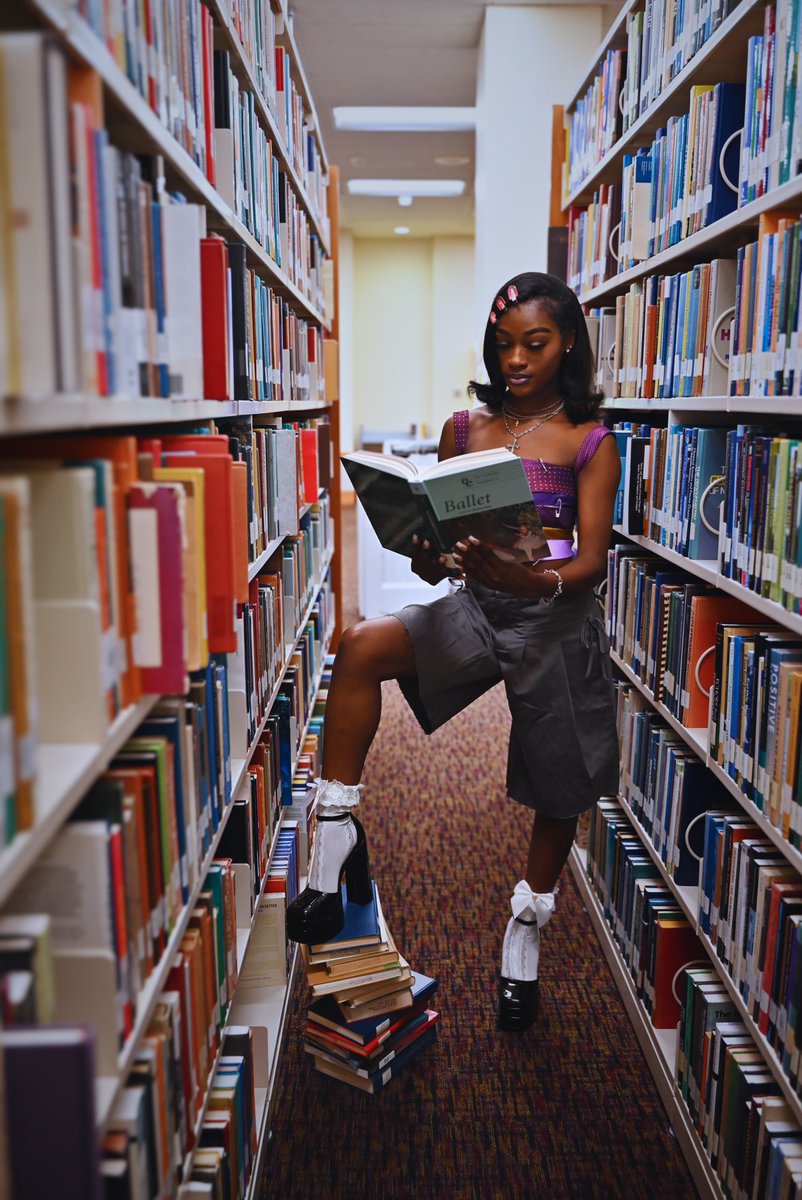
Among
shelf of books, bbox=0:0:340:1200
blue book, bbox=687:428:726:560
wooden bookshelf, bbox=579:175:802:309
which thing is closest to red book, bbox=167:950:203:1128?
shelf of books, bbox=0:0:340:1200

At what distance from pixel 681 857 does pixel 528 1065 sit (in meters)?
0.52

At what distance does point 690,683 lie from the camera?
1.92 meters

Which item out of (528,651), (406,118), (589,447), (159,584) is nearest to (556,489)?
(589,447)

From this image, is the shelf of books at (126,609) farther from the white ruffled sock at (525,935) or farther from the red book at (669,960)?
the red book at (669,960)

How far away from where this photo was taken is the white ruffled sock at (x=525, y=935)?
2.10 meters

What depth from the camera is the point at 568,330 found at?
2.08 metres

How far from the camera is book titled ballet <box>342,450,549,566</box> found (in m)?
1.68

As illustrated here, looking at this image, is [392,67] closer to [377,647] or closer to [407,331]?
[377,647]

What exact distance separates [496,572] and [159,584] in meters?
0.96

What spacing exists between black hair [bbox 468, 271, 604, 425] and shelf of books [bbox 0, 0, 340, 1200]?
0.55 metres

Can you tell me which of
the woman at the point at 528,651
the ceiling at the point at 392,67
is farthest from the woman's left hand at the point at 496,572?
the ceiling at the point at 392,67

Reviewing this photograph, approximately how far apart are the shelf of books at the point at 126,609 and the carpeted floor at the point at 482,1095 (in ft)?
0.52

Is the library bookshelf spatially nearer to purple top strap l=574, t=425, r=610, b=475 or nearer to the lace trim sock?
purple top strap l=574, t=425, r=610, b=475

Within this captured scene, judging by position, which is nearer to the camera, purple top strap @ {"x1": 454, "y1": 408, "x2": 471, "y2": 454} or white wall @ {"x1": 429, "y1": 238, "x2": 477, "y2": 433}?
purple top strap @ {"x1": 454, "y1": 408, "x2": 471, "y2": 454}
